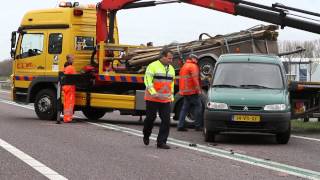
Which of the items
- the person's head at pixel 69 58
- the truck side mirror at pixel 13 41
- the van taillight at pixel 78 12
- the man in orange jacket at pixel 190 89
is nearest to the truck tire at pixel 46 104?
the person's head at pixel 69 58

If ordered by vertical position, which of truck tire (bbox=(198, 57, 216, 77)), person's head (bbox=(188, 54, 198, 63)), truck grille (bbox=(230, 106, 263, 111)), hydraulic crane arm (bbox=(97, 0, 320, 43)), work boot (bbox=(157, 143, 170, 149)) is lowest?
work boot (bbox=(157, 143, 170, 149))

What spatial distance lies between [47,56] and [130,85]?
2626 millimetres

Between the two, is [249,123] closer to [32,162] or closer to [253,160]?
[253,160]

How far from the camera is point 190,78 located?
584 inches

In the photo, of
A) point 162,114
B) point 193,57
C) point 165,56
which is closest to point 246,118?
point 162,114

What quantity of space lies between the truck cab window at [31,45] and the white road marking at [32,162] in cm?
661

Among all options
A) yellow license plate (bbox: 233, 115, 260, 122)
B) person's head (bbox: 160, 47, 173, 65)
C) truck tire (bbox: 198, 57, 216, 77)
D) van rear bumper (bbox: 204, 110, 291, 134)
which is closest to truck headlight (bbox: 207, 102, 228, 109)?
van rear bumper (bbox: 204, 110, 291, 134)

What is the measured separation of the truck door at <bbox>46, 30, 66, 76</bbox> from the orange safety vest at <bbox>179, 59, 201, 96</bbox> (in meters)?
4.15

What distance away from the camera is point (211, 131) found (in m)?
12.3

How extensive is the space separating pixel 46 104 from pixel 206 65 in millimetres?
4843

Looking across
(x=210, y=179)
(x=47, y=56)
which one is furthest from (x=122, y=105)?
(x=210, y=179)

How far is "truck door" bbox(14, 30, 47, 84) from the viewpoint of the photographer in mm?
17844

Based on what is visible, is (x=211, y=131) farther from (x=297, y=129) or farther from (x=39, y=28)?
(x=39, y=28)

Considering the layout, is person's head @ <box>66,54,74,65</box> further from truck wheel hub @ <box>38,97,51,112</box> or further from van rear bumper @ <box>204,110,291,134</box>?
van rear bumper @ <box>204,110,291,134</box>
